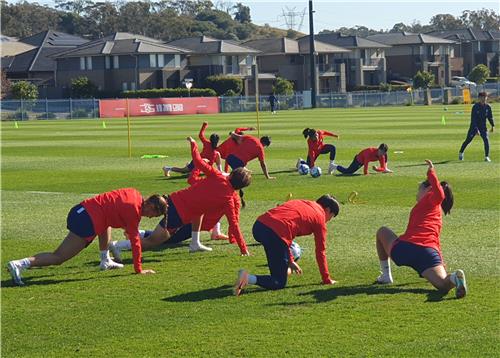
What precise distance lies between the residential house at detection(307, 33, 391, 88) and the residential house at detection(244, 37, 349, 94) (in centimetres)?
230

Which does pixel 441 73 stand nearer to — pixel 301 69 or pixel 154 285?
pixel 301 69

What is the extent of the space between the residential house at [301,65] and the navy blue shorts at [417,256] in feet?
396

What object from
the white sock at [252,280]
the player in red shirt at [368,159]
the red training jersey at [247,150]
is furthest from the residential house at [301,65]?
the white sock at [252,280]

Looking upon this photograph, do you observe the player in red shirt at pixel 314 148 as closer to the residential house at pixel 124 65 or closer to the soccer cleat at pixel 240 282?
the soccer cleat at pixel 240 282

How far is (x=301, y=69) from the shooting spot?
441 feet

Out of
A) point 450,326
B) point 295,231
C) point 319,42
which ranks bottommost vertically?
point 450,326

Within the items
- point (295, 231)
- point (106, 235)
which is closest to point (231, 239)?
point (106, 235)

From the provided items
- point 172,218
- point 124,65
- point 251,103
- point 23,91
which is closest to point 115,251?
point 172,218

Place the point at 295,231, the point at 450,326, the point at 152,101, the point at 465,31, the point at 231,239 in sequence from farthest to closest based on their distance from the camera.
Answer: the point at 465,31, the point at 152,101, the point at 231,239, the point at 295,231, the point at 450,326

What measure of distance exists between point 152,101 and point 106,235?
233ft

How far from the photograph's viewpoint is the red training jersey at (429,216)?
11.6 meters

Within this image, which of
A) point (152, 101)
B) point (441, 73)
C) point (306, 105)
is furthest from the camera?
point (441, 73)

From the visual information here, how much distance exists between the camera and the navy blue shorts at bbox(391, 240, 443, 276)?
37.4 feet

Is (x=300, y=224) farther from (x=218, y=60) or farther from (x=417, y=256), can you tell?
(x=218, y=60)
